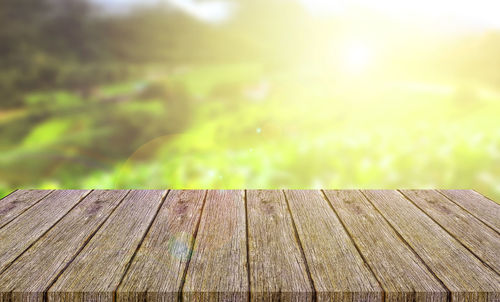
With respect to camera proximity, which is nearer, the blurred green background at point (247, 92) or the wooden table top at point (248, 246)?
the wooden table top at point (248, 246)

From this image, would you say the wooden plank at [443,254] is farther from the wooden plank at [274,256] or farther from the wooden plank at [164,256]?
the wooden plank at [164,256]

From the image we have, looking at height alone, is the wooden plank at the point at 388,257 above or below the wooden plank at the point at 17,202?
below

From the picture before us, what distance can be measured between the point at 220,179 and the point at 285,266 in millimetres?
1736

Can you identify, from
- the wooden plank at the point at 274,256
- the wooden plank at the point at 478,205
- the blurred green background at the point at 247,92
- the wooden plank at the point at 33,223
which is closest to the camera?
the wooden plank at the point at 274,256

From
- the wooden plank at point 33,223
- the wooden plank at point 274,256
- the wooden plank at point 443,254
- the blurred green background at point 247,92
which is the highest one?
the blurred green background at point 247,92

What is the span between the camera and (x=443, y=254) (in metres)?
1.30

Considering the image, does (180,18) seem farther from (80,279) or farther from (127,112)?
(80,279)

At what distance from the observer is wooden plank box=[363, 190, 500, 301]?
3.57ft

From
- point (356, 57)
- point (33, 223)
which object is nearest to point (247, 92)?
point (356, 57)

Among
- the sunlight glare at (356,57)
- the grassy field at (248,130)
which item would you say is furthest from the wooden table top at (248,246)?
the sunlight glare at (356,57)

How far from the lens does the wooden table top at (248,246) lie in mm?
1075

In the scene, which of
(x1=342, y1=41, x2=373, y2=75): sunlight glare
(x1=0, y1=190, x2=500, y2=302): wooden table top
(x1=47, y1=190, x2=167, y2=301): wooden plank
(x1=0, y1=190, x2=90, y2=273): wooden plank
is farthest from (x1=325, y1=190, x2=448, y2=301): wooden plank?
(x1=342, y1=41, x2=373, y2=75): sunlight glare

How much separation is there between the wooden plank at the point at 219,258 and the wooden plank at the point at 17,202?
0.76 meters

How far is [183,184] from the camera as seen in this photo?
2887 millimetres
